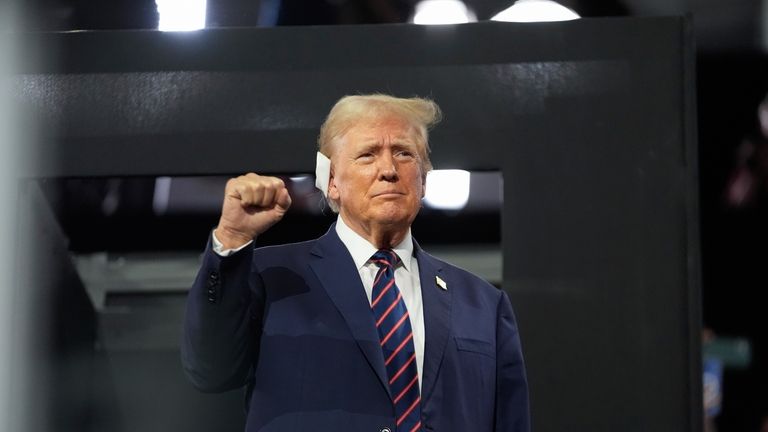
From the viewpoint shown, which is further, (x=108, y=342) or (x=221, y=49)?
(x=108, y=342)

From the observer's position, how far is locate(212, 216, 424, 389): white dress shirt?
6.76ft

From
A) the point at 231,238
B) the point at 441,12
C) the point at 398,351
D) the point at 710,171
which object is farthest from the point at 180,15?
the point at 710,171

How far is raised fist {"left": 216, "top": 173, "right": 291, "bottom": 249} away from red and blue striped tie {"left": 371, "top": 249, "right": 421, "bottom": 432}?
0.28 m

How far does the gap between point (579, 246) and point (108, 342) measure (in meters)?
1.23

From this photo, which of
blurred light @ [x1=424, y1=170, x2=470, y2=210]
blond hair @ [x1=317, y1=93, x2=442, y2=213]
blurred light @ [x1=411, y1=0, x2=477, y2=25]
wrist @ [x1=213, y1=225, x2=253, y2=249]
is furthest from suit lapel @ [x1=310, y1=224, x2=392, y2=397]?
blurred light @ [x1=411, y1=0, x2=477, y2=25]

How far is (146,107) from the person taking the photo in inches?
105

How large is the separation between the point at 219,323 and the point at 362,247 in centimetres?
32

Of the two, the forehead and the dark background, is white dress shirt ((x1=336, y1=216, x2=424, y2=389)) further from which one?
the dark background

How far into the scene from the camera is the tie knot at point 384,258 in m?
2.08

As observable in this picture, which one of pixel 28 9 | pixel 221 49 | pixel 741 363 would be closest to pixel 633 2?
pixel 221 49

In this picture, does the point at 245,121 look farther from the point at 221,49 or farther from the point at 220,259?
the point at 220,259

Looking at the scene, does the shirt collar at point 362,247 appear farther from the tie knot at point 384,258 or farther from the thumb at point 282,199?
the thumb at point 282,199

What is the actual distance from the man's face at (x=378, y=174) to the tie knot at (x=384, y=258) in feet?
0.15

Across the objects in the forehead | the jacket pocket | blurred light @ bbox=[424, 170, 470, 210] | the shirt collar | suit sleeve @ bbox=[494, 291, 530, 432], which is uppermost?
the forehead
